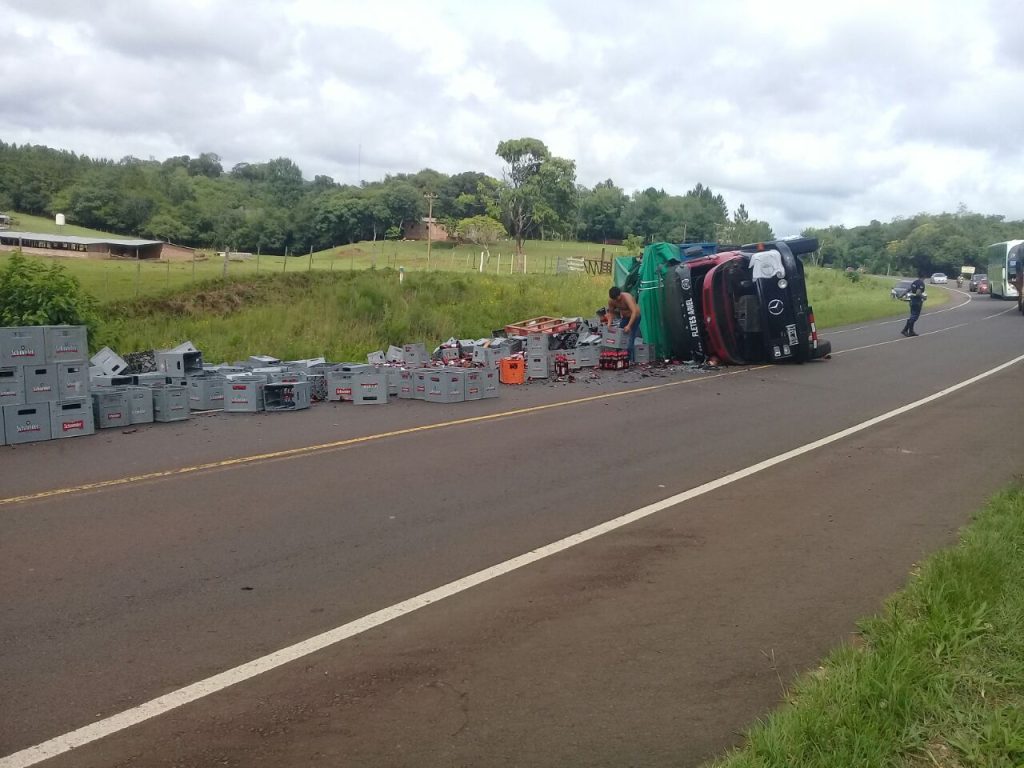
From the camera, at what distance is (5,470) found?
30.5 feet

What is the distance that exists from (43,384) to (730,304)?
46.4ft

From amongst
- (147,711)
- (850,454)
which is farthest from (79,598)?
(850,454)

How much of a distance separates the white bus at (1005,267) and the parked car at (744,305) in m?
32.5

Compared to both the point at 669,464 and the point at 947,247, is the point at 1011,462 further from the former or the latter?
the point at 947,247

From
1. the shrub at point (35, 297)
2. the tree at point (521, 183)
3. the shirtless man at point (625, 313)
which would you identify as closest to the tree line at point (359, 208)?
the tree at point (521, 183)

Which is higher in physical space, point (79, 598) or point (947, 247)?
point (947, 247)

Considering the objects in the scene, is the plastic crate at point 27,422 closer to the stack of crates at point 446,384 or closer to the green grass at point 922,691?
the stack of crates at point 446,384

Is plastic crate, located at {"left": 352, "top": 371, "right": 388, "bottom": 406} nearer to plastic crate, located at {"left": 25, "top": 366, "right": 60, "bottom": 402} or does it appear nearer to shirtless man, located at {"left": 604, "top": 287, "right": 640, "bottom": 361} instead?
plastic crate, located at {"left": 25, "top": 366, "right": 60, "bottom": 402}

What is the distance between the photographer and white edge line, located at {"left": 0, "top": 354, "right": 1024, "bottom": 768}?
389cm

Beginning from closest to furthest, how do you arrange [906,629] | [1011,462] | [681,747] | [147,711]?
[681,747]
[147,711]
[906,629]
[1011,462]

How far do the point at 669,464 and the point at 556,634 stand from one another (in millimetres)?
4885

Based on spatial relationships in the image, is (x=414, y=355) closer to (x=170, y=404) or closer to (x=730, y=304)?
(x=170, y=404)

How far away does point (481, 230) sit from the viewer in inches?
3282

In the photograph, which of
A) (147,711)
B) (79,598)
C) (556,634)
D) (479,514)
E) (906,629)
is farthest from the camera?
(479,514)
